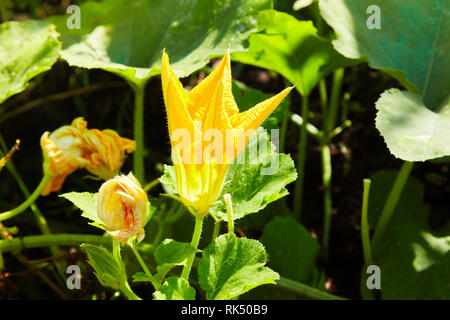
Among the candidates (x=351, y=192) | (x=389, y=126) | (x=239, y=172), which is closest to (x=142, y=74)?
(x=239, y=172)

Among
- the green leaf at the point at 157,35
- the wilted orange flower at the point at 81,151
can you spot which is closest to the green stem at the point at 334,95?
the green leaf at the point at 157,35

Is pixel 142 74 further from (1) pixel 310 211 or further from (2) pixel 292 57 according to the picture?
(1) pixel 310 211

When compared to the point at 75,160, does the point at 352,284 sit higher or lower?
lower

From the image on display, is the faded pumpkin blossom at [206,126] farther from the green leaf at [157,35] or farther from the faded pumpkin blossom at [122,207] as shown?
the green leaf at [157,35]

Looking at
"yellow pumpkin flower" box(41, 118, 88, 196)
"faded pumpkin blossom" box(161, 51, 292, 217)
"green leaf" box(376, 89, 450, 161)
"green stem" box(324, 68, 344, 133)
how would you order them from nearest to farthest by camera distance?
"faded pumpkin blossom" box(161, 51, 292, 217), "green leaf" box(376, 89, 450, 161), "yellow pumpkin flower" box(41, 118, 88, 196), "green stem" box(324, 68, 344, 133)
